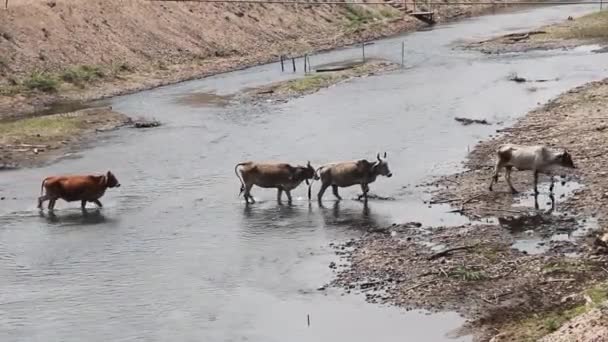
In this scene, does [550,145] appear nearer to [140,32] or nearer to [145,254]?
[145,254]

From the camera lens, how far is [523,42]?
53.6 meters

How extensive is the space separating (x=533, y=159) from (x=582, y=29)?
35.0 m

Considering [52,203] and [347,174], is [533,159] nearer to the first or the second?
[347,174]

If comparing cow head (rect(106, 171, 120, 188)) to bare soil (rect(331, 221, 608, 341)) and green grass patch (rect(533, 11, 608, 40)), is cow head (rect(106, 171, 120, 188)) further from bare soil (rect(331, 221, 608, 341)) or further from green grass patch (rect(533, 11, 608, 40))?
green grass patch (rect(533, 11, 608, 40))

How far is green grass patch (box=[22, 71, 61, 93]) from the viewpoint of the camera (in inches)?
1612

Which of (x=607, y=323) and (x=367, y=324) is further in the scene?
(x=367, y=324)

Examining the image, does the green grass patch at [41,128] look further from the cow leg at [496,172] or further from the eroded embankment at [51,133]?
the cow leg at [496,172]

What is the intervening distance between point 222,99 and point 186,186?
14.5 meters

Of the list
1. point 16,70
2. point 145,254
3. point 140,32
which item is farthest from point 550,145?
point 140,32

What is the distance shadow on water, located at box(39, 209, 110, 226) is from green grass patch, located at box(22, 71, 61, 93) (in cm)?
1768

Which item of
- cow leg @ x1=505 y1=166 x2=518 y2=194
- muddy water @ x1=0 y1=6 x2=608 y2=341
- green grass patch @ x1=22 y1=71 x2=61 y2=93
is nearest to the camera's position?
muddy water @ x1=0 y1=6 x2=608 y2=341

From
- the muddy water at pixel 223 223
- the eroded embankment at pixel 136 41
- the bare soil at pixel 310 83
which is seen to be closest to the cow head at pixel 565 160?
the muddy water at pixel 223 223

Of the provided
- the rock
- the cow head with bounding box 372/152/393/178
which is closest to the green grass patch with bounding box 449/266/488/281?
the cow head with bounding box 372/152/393/178

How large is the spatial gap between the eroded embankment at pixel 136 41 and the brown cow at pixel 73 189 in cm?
1449
